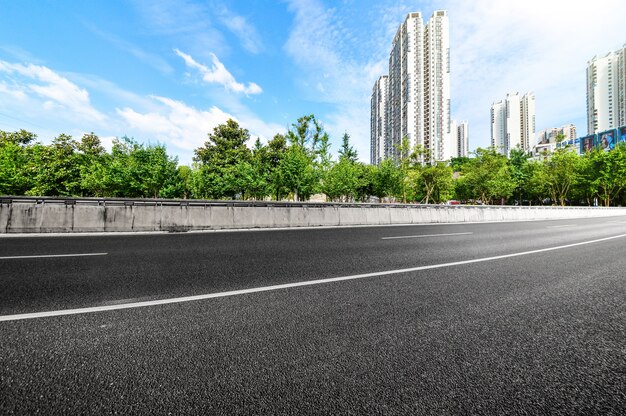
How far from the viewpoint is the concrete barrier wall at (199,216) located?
36.6ft

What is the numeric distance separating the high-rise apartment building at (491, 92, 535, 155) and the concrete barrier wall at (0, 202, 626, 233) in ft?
541

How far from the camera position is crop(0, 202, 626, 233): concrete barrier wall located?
11164 millimetres

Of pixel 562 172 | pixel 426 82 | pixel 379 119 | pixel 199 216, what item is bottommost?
pixel 199 216

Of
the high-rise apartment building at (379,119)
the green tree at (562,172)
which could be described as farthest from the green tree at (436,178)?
the high-rise apartment building at (379,119)

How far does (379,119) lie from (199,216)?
14248cm

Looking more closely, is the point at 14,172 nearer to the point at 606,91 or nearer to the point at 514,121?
the point at 514,121

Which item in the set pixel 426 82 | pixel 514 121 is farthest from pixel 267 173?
pixel 514 121

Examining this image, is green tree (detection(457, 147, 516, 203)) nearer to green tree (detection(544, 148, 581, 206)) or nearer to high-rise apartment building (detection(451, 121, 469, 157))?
green tree (detection(544, 148, 581, 206))

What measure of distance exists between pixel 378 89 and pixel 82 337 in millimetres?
160730

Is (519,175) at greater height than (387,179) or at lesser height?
greater

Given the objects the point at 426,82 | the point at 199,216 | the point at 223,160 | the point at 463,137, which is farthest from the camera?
the point at 463,137

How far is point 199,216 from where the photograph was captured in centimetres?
1337

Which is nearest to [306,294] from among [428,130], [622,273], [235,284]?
[235,284]

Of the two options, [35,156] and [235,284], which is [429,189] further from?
[35,156]
